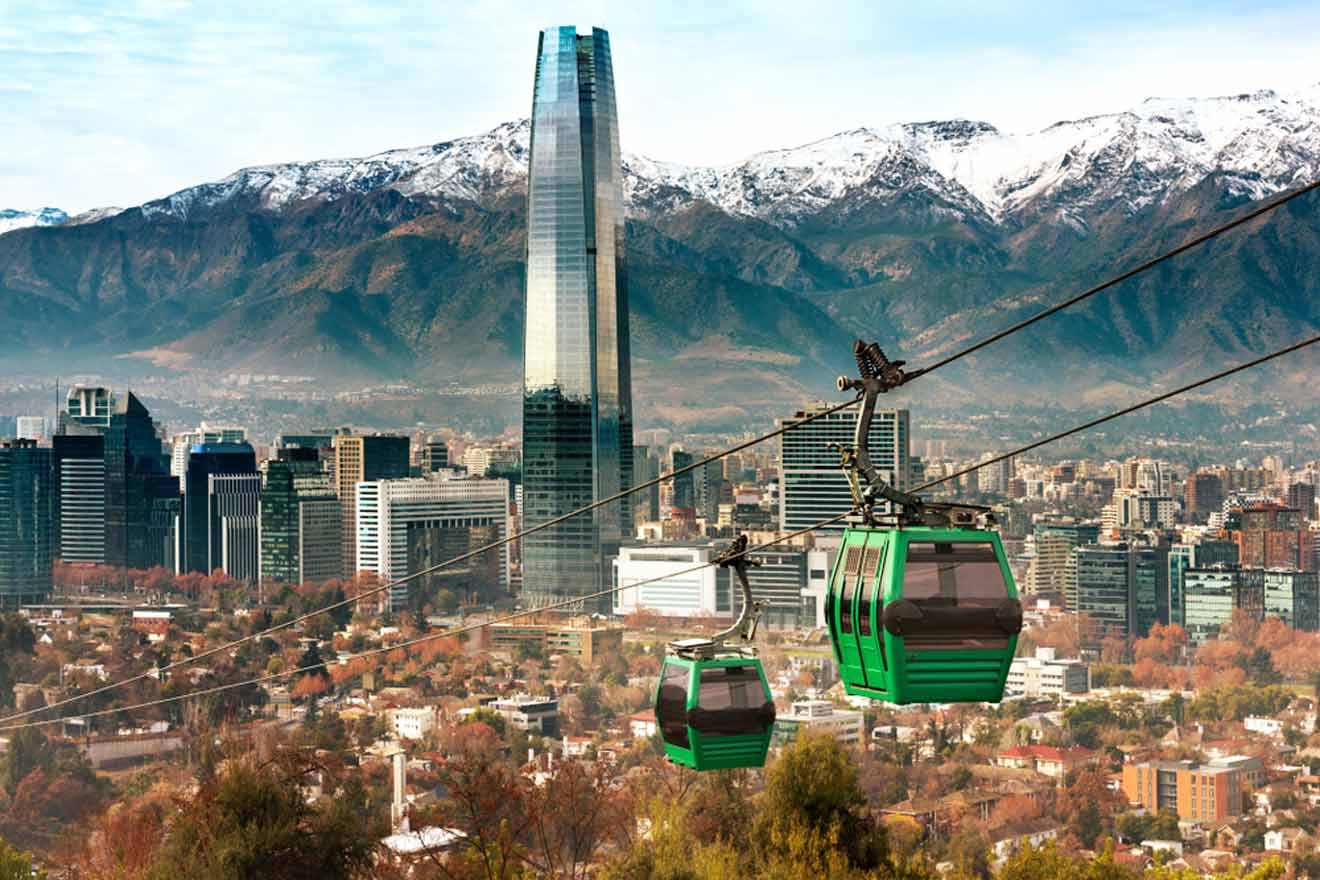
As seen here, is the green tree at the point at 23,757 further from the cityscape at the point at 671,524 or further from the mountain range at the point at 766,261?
the mountain range at the point at 766,261

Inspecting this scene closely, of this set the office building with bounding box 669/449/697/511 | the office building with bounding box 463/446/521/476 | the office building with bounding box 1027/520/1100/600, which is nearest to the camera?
the office building with bounding box 1027/520/1100/600

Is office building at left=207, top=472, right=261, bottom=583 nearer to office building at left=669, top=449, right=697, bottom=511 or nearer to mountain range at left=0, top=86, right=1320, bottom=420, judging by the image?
office building at left=669, top=449, right=697, bottom=511

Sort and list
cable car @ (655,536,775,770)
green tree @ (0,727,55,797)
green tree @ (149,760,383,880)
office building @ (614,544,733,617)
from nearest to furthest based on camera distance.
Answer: cable car @ (655,536,775,770) < green tree @ (149,760,383,880) < green tree @ (0,727,55,797) < office building @ (614,544,733,617)

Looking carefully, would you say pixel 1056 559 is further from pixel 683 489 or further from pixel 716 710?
pixel 716 710

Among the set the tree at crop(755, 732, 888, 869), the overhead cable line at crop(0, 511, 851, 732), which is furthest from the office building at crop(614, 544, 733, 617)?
the tree at crop(755, 732, 888, 869)

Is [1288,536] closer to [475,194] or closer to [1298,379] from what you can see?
[1298,379]

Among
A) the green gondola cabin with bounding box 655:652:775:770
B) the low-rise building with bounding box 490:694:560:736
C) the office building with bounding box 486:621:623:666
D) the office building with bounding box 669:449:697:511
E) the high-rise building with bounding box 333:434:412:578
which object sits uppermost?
the high-rise building with bounding box 333:434:412:578

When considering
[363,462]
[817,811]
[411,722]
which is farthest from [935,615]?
[363,462]

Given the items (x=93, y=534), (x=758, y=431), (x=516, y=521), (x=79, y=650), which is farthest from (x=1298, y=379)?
(x=79, y=650)

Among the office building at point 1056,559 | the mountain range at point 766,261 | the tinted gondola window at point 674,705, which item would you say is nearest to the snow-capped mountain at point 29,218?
the mountain range at point 766,261
